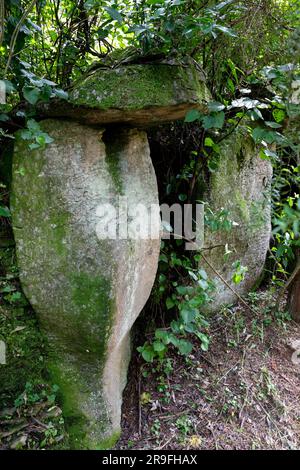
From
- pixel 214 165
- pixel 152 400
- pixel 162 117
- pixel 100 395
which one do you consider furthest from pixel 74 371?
pixel 214 165

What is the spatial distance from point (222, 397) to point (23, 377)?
4.09 ft

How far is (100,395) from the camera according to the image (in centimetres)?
199

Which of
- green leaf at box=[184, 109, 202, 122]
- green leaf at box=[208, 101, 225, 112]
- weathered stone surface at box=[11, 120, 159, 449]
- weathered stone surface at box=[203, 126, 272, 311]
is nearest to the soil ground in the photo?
weathered stone surface at box=[11, 120, 159, 449]

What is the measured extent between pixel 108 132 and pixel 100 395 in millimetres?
1421

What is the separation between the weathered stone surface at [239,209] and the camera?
2795 mm

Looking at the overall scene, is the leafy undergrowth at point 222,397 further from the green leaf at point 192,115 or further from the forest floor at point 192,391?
the green leaf at point 192,115

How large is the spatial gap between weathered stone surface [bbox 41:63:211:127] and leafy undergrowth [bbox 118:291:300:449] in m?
1.58

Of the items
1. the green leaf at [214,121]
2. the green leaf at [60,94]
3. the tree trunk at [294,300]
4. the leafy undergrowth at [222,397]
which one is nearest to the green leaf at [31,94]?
the green leaf at [60,94]

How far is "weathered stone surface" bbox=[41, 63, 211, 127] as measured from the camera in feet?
5.51

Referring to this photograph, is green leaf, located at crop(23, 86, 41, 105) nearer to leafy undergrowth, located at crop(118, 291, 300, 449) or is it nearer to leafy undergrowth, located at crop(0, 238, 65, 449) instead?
leafy undergrowth, located at crop(0, 238, 65, 449)

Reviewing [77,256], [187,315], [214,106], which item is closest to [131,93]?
[214,106]

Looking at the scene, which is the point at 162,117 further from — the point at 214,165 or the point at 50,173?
the point at 214,165

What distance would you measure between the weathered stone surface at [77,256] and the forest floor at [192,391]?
4.0 inches

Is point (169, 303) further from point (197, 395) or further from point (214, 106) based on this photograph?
point (214, 106)
